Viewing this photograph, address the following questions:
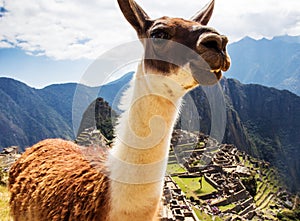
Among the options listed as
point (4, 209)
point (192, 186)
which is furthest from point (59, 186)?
point (192, 186)

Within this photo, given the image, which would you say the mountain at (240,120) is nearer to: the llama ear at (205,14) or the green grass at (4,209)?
the green grass at (4,209)

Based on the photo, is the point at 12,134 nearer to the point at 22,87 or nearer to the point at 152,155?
the point at 22,87

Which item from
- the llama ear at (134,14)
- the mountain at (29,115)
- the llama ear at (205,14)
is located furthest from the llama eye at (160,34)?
the mountain at (29,115)

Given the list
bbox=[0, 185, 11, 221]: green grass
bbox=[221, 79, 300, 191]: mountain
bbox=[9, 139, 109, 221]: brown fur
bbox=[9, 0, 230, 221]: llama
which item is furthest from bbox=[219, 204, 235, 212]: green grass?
bbox=[221, 79, 300, 191]: mountain

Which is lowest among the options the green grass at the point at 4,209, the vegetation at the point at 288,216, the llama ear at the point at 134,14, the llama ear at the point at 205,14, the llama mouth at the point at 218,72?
the vegetation at the point at 288,216

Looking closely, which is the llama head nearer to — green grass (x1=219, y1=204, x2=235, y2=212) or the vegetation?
green grass (x1=219, y1=204, x2=235, y2=212)

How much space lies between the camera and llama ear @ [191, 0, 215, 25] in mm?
3242

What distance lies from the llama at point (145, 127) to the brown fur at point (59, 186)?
1 centimetres

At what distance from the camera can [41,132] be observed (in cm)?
15175

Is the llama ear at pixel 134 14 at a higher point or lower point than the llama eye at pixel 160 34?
higher

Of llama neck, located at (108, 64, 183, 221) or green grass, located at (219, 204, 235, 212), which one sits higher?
llama neck, located at (108, 64, 183, 221)

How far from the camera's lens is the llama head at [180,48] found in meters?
2.23

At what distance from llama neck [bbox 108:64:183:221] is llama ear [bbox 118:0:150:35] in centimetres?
48

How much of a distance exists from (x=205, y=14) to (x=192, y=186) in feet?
106
